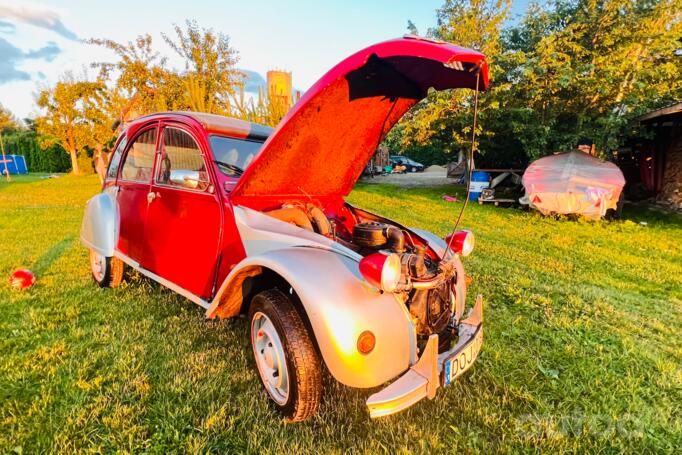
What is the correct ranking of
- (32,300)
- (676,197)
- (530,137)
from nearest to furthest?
(32,300)
(676,197)
(530,137)

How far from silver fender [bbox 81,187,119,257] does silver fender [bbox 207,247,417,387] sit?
253 cm

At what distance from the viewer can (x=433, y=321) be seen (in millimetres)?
2332

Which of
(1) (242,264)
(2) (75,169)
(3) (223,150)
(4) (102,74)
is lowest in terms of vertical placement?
(2) (75,169)

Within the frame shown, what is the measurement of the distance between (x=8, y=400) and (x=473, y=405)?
2.96 m

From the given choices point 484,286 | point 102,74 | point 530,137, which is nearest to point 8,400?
point 484,286

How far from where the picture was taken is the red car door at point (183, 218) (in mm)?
2805

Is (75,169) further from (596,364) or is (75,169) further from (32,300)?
(596,364)

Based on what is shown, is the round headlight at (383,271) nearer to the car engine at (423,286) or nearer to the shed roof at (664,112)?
the car engine at (423,286)

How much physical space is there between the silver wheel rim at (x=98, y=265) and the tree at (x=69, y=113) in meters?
25.9

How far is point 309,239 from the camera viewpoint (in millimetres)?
2383

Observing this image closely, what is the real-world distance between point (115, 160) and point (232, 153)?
6.23ft

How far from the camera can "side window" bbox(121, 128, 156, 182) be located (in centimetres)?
351

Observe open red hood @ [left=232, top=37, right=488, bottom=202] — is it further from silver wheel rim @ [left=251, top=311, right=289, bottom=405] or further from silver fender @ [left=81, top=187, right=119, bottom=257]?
silver fender @ [left=81, top=187, right=119, bottom=257]

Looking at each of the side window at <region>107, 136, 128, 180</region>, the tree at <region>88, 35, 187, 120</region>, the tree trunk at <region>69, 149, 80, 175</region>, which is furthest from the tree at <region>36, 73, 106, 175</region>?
the side window at <region>107, 136, 128, 180</region>
